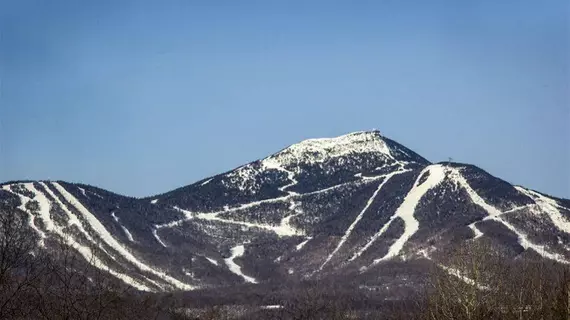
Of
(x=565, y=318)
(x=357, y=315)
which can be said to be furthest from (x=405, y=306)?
(x=565, y=318)

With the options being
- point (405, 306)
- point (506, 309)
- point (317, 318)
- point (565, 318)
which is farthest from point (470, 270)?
point (405, 306)

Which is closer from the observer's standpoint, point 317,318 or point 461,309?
point 461,309

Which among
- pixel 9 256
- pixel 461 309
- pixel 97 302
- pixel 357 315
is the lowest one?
pixel 357 315

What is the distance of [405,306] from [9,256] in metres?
169

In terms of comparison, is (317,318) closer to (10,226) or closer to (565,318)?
(565,318)

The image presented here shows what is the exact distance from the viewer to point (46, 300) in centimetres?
2908

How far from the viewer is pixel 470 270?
51406mm

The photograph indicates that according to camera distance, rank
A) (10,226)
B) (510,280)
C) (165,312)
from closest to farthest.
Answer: (10,226) < (510,280) < (165,312)

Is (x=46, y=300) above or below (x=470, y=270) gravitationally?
above

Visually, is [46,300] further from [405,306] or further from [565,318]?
[405,306]

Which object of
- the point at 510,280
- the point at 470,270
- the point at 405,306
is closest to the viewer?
the point at 470,270

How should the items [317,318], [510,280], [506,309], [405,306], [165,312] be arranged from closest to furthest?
[506,309]
[510,280]
[165,312]
[317,318]
[405,306]

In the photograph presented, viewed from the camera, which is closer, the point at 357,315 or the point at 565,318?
the point at 565,318

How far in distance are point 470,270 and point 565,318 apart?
8585mm
